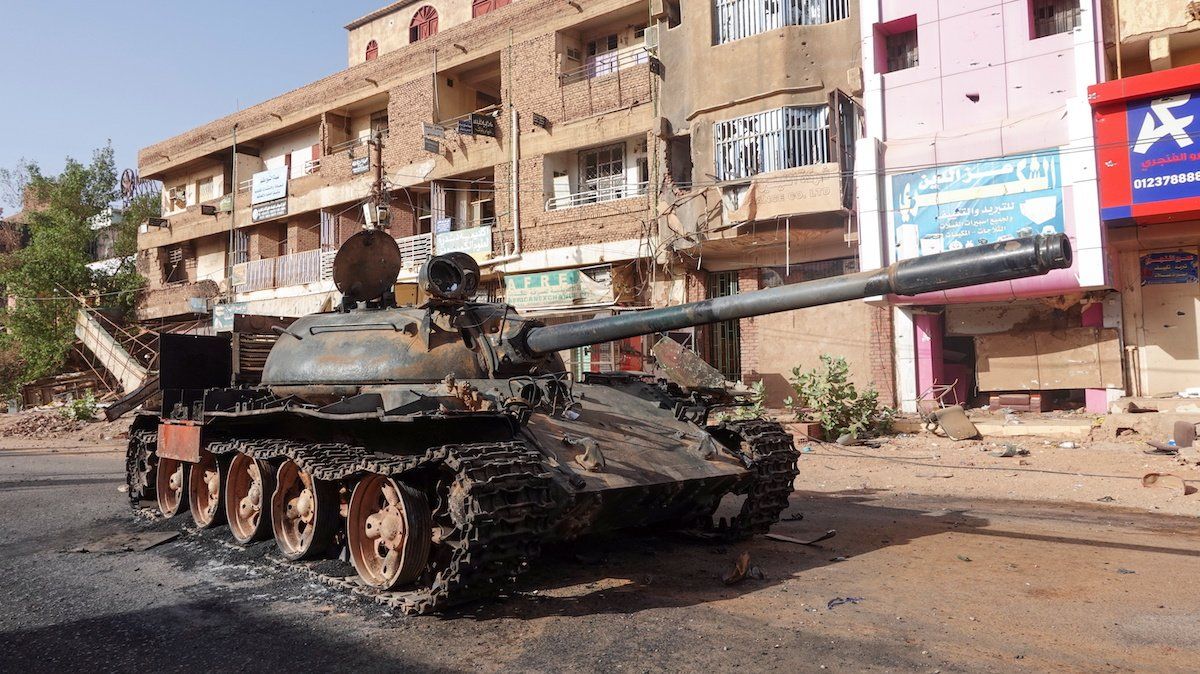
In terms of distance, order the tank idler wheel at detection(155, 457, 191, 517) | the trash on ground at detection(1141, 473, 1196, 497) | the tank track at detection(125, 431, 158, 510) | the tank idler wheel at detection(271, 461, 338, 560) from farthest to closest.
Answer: the trash on ground at detection(1141, 473, 1196, 497) → the tank track at detection(125, 431, 158, 510) → the tank idler wheel at detection(155, 457, 191, 517) → the tank idler wheel at detection(271, 461, 338, 560)

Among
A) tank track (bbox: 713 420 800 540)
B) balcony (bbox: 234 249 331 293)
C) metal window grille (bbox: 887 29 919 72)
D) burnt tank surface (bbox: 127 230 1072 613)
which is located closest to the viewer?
burnt tank surface (bbox: 127 230 1072 613)

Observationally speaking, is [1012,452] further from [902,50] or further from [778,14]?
[778,14]

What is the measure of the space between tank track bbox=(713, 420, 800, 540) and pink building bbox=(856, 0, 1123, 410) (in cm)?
824

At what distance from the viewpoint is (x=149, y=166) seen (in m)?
33.6

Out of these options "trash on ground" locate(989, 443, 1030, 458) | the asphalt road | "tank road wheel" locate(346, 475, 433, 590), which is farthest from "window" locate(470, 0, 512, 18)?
"tank road wheel" locate(346, 475, 433, 590)

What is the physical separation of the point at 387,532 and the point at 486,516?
1324mm

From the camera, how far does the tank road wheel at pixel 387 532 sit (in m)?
5.48

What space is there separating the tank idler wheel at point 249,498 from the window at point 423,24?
2276 centimetres

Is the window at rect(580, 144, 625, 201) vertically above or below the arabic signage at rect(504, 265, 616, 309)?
above

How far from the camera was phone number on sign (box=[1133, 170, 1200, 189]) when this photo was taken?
40.0 feet

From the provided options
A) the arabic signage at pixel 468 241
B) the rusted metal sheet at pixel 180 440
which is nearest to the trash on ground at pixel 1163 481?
the rusted metal sheet at pixel 180 440

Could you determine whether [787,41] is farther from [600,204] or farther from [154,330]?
[154,330]

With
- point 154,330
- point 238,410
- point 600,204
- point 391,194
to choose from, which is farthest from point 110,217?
point 238,410

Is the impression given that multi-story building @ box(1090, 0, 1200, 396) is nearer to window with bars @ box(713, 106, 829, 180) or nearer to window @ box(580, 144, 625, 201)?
window with bars @ box(713, 106, 829, 180)
